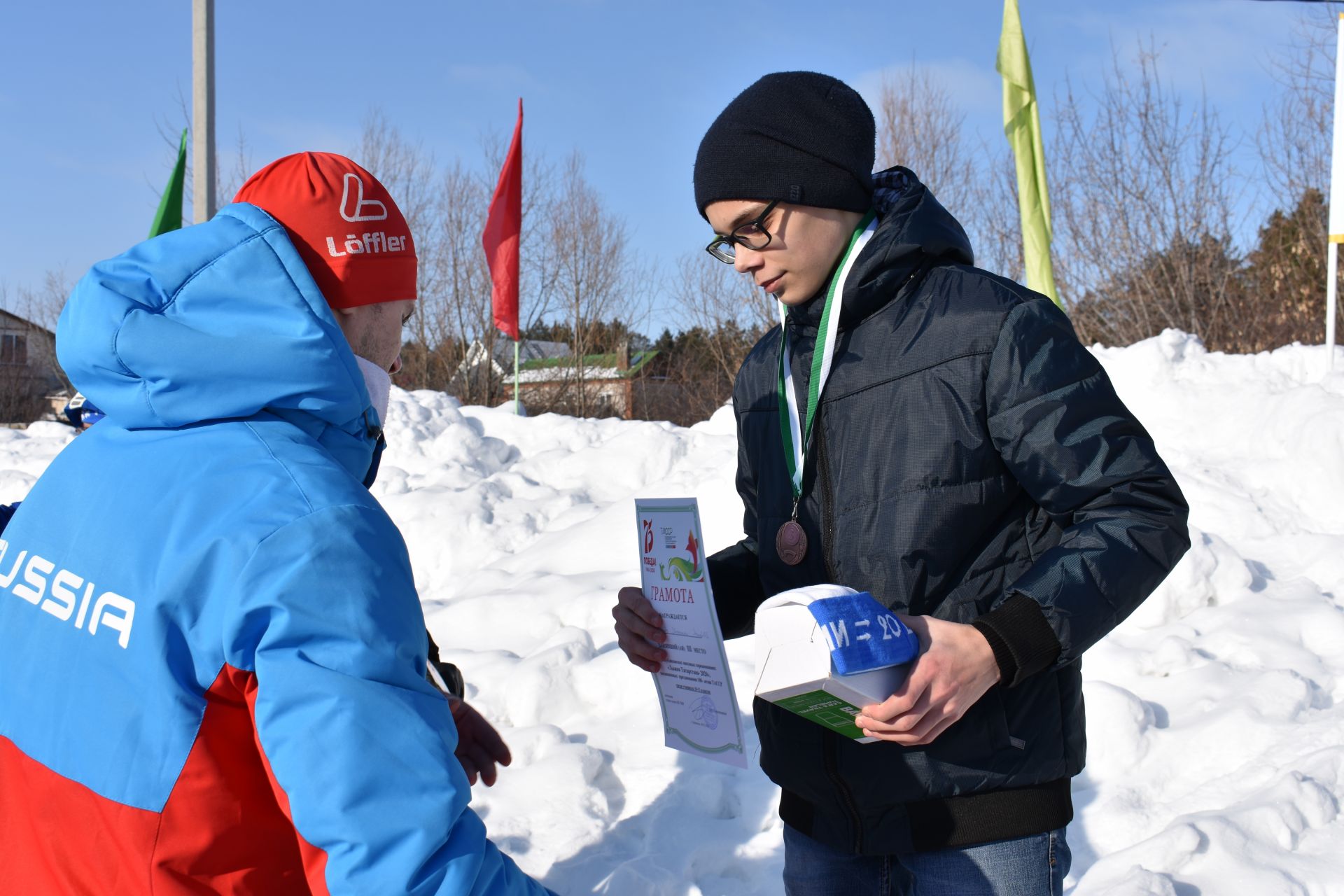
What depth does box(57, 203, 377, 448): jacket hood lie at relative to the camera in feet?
4.54

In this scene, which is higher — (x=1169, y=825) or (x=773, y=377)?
(x=773, y=377)

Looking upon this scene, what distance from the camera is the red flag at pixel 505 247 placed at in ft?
42.7

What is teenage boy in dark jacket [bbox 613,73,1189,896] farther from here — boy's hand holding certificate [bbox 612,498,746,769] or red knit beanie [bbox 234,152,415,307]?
red knit beanie [bbox 234,152,415,307]

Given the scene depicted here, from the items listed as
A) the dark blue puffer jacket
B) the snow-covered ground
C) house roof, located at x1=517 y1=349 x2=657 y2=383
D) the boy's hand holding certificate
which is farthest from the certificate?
house roof, located at x1=517 y1=349 x2=657 y2=383

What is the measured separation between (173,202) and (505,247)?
4193mm

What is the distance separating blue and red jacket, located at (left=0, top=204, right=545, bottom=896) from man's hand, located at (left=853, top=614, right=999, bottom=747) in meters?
0.58

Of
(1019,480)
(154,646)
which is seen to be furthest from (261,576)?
(1019,480)

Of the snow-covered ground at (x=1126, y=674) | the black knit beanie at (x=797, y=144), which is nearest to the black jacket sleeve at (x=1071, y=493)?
the black knit beanie at (x=797, y=144)

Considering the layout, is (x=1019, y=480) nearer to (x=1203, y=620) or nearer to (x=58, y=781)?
(x=58, y=781)

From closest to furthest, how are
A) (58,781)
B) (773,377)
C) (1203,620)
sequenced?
(58,781) → (773,377) → (1203,620)

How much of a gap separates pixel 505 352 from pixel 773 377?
778 inches

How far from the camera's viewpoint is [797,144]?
192 cm

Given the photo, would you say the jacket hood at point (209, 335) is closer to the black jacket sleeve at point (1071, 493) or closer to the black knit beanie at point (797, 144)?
the black knit beanie at point (797, 144)

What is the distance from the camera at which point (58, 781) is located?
136 cm
